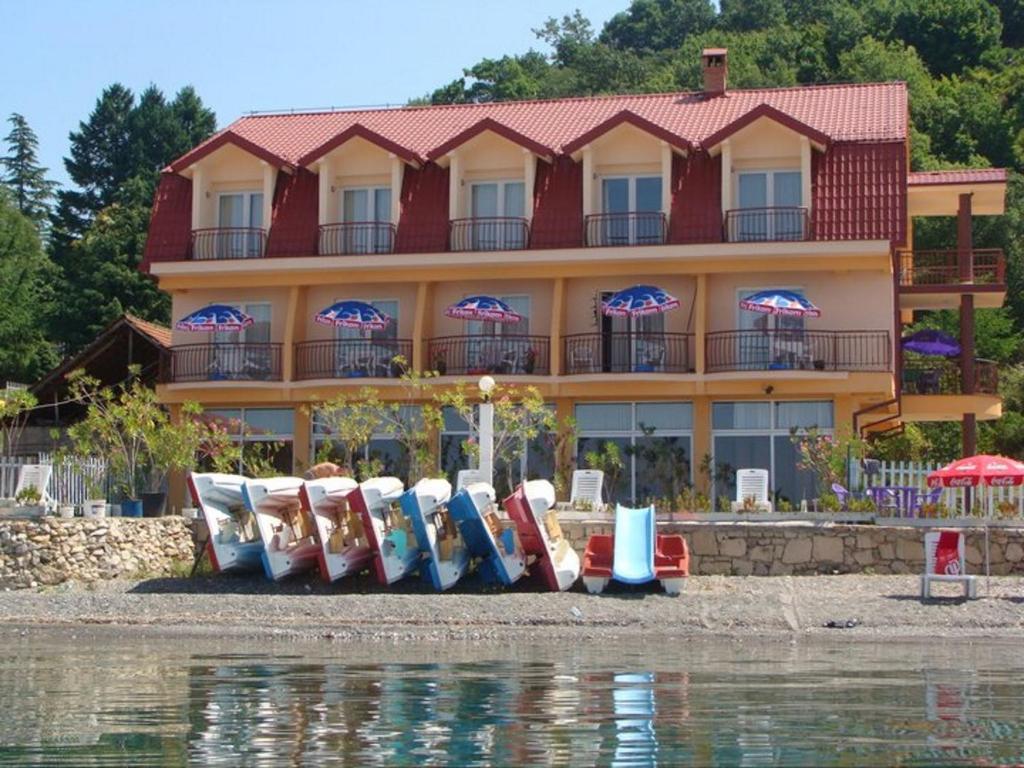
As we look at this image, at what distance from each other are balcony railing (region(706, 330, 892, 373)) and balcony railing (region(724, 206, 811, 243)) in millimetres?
2125

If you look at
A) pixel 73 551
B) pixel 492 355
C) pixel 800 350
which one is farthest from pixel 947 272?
pixel 73 551

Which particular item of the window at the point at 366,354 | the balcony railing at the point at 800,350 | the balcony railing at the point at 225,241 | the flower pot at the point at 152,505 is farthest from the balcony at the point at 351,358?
the balcony railing at the point at 800,350

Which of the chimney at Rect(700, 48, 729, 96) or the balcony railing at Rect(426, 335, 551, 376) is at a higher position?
the chimney at Rect(700, 48, 729, 96)

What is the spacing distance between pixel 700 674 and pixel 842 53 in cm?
6618

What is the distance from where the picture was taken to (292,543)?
2925 cm

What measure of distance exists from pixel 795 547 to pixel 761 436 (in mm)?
7704

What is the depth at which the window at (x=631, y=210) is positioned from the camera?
122ft

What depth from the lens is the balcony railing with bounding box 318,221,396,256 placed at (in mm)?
38594

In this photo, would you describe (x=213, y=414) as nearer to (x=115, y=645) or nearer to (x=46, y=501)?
(x=46, y=501)

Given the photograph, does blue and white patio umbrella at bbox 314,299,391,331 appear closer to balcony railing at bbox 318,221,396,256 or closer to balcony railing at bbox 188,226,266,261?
balcony railing at bbox 318,221,396,256

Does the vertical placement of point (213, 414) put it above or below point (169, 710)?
above

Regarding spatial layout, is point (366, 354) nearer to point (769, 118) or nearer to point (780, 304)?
point (780, 304)

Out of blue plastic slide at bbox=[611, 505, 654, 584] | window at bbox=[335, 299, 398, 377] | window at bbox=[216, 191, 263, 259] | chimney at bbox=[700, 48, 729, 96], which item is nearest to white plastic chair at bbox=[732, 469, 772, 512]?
blue plastic slide at bbox=[611, 505, 654, 584]

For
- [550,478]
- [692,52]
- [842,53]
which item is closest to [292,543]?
[550,478]
